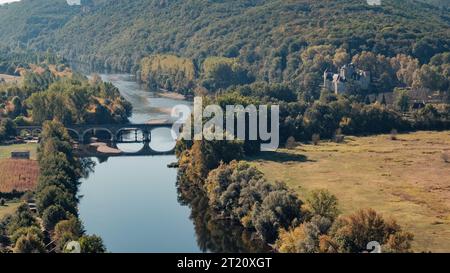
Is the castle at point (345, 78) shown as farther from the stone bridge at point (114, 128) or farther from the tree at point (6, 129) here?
the tree at point (6, 129)

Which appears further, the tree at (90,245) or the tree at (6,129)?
the tree at (6,129)

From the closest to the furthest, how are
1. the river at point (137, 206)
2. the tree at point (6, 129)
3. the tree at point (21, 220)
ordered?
the tree at point (21, 220) < the river at point (137, 206) < the tree at point (6, 129)

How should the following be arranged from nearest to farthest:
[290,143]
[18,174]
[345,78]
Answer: [18,174], [290,143], [345,78]

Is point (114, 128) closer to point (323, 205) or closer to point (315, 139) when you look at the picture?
point (315, 139)

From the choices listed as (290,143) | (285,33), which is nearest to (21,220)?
(290,143)

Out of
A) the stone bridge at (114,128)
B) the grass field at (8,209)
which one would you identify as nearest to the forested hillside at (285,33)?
the stone bridge at (114,128)

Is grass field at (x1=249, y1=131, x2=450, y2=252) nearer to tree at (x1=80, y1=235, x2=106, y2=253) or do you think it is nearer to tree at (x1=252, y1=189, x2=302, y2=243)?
tree at (x1=252, y1=189, x2=302, y2=243)

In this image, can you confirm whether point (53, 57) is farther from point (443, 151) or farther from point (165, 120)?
point (443, 151)

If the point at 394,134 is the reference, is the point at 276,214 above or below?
above
